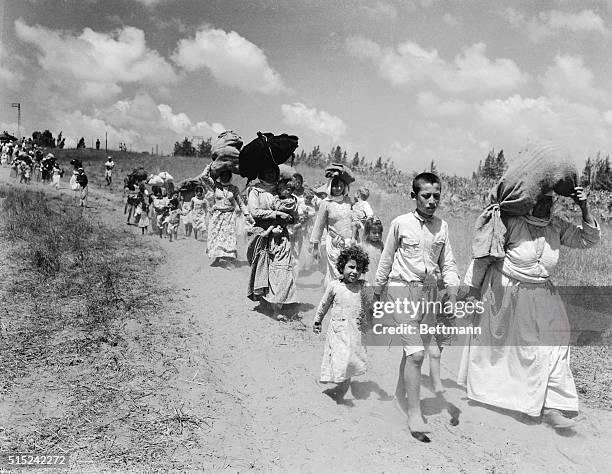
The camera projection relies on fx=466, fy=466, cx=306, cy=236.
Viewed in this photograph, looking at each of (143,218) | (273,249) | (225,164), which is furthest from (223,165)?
(143,218)

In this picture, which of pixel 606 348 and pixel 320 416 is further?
pixel 606 348

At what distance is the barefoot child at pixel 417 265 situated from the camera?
3.84m

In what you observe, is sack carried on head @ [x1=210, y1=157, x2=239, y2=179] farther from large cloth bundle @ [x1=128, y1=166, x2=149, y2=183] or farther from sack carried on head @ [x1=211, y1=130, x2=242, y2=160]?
large cloth bundle @ [x1=128, y1=166, x2=149, y2=183]

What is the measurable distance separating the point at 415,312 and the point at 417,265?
0.40 meters

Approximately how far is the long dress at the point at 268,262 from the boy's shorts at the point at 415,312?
257 centimetres

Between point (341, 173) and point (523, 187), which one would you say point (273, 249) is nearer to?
point (341, 173)

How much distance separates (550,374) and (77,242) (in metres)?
9.05

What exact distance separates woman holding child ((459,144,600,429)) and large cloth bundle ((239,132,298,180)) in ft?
11.6

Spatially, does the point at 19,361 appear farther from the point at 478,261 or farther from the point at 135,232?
the point at 135,232

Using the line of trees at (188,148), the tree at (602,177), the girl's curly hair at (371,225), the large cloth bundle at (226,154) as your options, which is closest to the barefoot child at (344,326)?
the girl's curly hair at (371,225)

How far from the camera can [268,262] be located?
650 cm

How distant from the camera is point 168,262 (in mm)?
9984

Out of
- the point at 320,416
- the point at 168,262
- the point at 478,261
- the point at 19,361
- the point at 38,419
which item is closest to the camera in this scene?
the point at 38,419

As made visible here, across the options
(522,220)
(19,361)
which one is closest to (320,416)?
(522,220)
